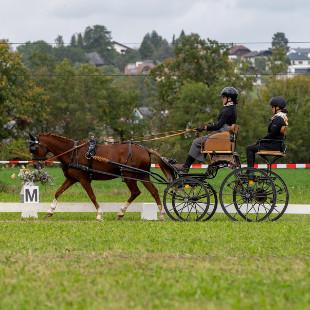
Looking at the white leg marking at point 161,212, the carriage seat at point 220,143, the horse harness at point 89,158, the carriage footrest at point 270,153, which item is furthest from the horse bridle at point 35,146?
the carriage footrest at point 270,153

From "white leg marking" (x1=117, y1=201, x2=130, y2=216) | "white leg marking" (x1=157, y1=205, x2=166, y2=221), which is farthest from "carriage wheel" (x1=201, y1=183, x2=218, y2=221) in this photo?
"white leg marking" (x1=117, y1=201, x2=130, y2=216)

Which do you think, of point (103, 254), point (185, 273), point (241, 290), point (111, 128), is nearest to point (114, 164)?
point (103, 254)

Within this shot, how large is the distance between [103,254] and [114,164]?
5.73 metres

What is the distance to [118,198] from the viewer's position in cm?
2450

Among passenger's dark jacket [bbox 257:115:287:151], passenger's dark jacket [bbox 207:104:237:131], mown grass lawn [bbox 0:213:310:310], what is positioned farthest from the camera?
passenger's dark jacket [bbox 207:104:237:131]

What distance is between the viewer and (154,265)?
33.7 feet

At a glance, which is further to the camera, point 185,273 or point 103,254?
point 103,254

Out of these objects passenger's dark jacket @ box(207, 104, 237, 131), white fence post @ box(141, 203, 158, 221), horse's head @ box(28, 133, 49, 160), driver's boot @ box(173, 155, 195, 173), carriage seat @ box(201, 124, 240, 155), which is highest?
passenger's dark jacket @ box(207, 104, 237, 131)

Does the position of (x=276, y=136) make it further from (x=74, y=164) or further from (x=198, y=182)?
(x=74, y=164)

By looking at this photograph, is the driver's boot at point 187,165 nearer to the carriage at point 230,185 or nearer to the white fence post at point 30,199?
the carriage at point 230,185

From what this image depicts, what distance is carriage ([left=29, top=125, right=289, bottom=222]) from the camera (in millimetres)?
15945

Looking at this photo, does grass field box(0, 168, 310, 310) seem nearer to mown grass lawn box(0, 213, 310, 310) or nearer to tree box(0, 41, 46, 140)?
mown grass lawn box(0, 213, 310, 310)

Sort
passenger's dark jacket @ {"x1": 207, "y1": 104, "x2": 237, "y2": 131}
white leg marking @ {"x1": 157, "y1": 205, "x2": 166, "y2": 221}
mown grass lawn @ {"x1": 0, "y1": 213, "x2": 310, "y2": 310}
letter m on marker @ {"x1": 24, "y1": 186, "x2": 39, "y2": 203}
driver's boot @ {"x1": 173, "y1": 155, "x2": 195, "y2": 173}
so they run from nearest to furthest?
mown grass lawn @ {"x1": 0, "y1": 213, "x2": 310, "y2": 310} < passenger's dark jacket @ {"x1": 207, "y1": 104, "x2": 237, "y2": 131} < driver's boot @ {"x1": 173, "y1": 155, "x2": 195, "y2": 173} < white leg marking @ {"x1": 157, "y1": 205, "x2": 166, "y2": 221} < letter m on marker @ {"x1": 24, "y1": 186, "x2": 39, "y2": 203}

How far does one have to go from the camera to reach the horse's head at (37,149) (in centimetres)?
1708
